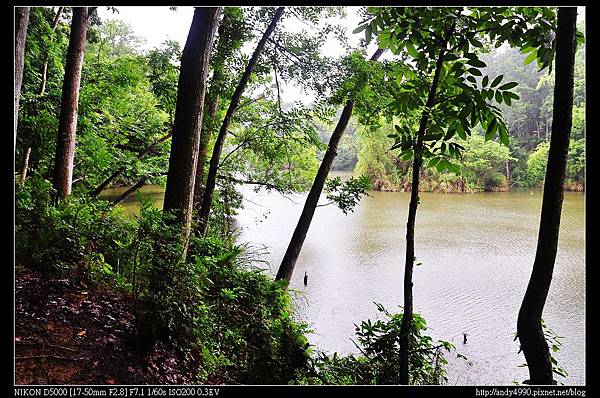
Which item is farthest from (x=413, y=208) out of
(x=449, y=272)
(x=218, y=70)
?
(x=449, y=272)

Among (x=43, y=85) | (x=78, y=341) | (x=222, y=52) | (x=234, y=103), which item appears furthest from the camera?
(x=43, y=85)

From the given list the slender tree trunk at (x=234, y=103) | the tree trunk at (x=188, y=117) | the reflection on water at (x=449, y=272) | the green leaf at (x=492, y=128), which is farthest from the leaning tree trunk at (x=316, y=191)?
the green leaf at (x=492, y=128)

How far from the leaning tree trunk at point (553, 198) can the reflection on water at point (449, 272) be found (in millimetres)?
2266

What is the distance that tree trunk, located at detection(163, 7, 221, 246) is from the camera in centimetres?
262

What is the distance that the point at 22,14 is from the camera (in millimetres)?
1799

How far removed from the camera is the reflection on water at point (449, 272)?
5770 millimetres

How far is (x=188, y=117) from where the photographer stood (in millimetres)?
2633

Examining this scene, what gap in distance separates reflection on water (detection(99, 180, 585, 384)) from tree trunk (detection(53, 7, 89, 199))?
229 cm

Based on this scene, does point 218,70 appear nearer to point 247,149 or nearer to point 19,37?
point 247,149

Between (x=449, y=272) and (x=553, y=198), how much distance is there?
305 inches

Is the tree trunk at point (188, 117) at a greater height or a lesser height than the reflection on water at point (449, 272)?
greater

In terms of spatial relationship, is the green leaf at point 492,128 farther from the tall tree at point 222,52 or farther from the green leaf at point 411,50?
the tall tree at point 222,52
